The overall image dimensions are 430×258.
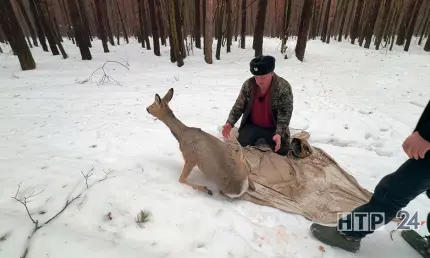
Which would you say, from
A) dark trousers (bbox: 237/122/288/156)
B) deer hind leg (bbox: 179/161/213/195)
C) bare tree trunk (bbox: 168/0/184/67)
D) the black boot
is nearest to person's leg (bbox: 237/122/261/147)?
dark trousers (bbox: 237/122/288/156)

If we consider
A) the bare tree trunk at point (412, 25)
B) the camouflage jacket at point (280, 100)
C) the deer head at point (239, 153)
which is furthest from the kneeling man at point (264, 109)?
the bare tree trunk at point (412, 25)

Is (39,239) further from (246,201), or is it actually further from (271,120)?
(271,120)

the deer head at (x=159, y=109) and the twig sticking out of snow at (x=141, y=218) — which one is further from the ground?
the deer head at (x=159, y=109)

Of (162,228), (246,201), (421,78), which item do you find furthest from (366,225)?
(421,78)

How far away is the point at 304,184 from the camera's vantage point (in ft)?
11.6

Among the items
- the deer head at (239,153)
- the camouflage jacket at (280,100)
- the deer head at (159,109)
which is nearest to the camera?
the deer head at (239,153)

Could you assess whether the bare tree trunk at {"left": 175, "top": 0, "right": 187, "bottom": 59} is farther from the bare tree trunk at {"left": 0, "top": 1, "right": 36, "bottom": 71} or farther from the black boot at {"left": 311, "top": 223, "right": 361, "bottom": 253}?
the black boot at {"left": 311, "top": 223, "right": 361, "bottom": 253}

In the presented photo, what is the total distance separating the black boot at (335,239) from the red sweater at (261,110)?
2007 mm

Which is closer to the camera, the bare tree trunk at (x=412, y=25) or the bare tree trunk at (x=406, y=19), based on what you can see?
the bare tree trunk at (x=406, y=19)

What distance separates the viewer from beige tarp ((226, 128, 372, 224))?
310 centimetres

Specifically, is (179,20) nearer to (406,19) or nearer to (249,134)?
(249,134)

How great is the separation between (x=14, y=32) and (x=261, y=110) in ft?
30.3

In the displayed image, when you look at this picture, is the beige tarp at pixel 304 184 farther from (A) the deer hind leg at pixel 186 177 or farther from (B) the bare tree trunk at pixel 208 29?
(B) the bare tree trunk at pixel 208 29

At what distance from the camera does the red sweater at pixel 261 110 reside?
4.07m
